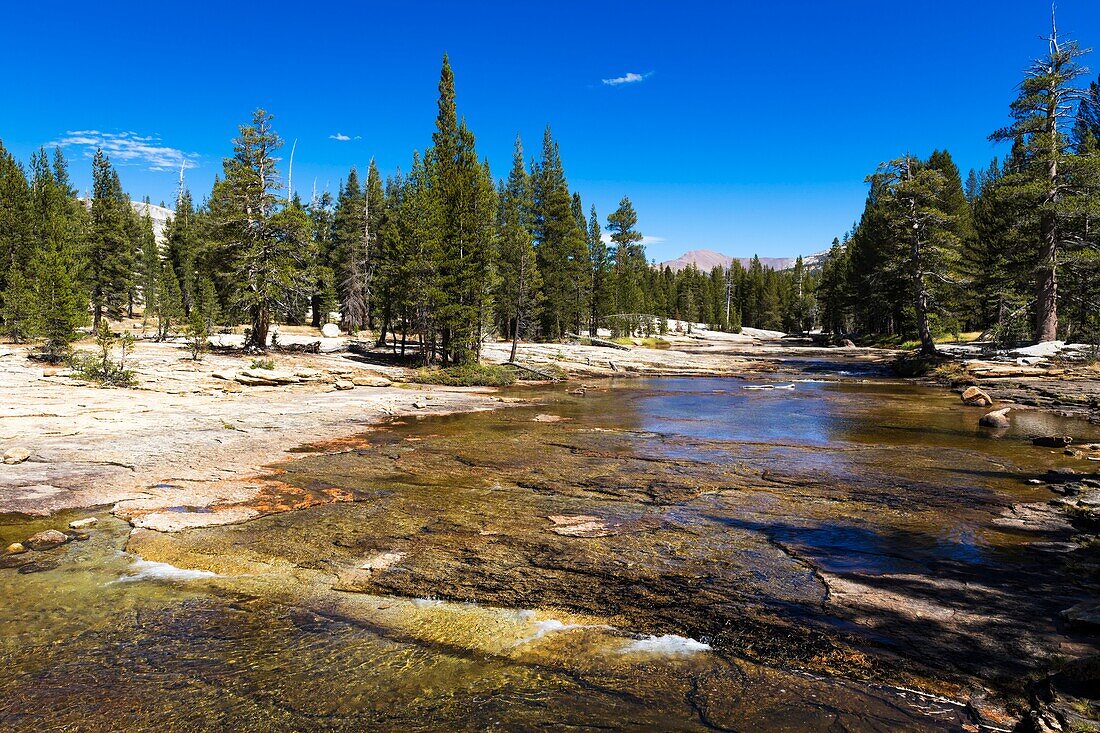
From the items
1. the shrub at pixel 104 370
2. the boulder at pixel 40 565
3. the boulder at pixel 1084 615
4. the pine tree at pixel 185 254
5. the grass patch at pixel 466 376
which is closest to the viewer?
the boulder at pixel 1084 615

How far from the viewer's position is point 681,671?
5.05 metres

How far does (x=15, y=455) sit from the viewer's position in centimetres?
1178

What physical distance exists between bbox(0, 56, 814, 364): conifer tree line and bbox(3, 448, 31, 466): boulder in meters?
18.3

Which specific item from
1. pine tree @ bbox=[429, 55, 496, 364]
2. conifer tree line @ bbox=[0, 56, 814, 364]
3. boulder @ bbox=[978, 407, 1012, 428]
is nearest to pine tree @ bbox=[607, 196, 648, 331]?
conifer tree line @ bbox=[0, 56, 814, 364]

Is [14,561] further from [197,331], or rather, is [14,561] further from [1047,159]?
[1047,159]

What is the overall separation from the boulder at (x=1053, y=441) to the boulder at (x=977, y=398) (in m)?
8.36

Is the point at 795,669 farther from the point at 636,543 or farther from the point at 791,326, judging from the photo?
the point at 791,326

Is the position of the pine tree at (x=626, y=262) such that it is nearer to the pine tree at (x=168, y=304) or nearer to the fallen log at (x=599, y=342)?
the fallen log at (x=599, y=342)

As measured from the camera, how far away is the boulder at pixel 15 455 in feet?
38.1

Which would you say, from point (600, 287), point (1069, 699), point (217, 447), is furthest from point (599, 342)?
point (1069, 699)

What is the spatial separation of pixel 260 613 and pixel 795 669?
18.4ft

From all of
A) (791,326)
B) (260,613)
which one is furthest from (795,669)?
(791,326)

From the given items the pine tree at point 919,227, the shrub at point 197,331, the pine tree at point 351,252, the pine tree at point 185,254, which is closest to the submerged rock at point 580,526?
the shrub at point 197,331

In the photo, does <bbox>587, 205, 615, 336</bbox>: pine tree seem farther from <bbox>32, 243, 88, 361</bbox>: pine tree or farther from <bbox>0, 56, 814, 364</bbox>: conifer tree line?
<bbox>32, 243, 88, 361</bbox>: pine tree
